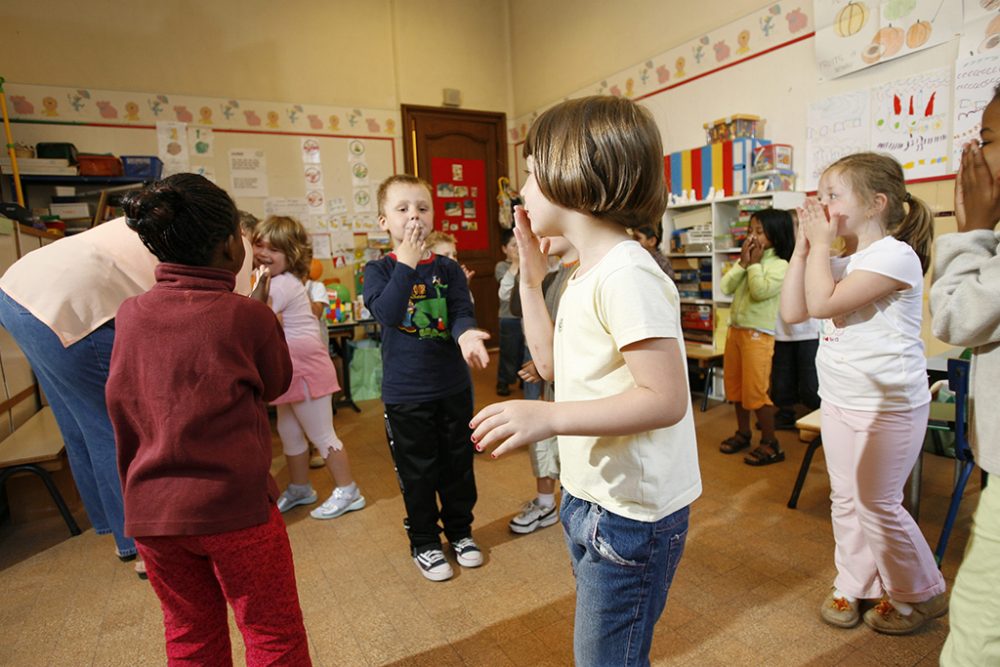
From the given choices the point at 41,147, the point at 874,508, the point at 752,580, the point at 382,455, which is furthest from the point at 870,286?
the point at 41,147

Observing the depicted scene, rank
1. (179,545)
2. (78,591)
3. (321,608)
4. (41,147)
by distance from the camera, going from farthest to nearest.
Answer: (41,147)
(78,591)
(321,608)
(179,545)

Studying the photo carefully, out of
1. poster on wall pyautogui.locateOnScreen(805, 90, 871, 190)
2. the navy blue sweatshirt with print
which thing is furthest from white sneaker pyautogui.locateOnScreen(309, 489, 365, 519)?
poster on wall pyautogui.locateOnScreen(805, 90, 871, 190)

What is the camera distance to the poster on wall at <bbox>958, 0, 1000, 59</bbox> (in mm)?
2736

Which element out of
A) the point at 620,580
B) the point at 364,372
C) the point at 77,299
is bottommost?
the point at 364,372

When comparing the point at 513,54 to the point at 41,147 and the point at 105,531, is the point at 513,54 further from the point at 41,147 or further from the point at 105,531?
the point at 105,531

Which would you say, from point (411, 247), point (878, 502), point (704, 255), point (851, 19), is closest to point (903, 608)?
point (878, 502)

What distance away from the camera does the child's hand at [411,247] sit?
1.71 meters

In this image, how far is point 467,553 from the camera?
2043mm

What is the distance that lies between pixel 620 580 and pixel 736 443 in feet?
8.18

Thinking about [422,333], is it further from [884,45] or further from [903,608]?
[884,45]

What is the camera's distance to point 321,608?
6.08 ft

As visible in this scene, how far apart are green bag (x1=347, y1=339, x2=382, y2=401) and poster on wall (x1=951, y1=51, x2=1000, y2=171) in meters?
3.98

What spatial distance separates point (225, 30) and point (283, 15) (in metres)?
0.54

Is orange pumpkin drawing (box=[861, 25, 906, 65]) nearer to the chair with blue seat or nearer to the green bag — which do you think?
the chair with blue seat
